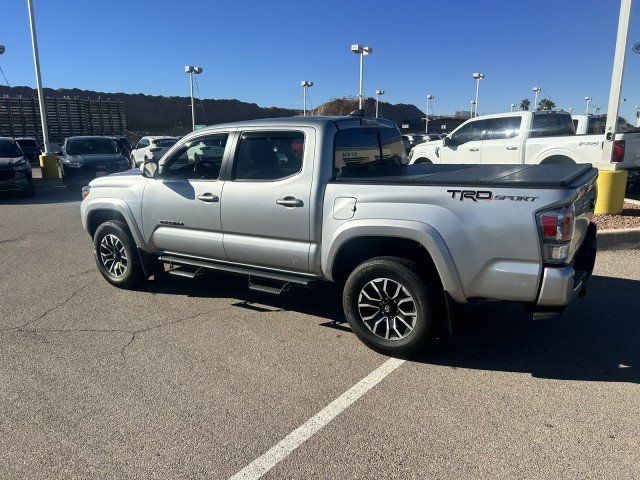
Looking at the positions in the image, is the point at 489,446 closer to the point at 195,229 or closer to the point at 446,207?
the point at 446,207

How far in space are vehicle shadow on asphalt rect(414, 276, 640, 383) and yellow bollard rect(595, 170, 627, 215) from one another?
3.49m

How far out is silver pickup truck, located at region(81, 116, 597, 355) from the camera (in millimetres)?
3496

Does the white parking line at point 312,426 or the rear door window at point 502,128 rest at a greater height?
the rear door window at point 502,128

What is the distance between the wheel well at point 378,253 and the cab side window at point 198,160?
1.62 meters

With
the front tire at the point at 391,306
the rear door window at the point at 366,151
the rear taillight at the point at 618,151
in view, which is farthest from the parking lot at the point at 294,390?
the rear taillight at the point at 618,151

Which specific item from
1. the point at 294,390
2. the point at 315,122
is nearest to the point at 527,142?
the point at 315,122

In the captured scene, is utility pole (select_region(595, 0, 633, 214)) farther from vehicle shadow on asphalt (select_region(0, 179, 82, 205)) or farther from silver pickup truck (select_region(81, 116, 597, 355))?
vehicle shadow on asphalt (select_region(0, 179, 82, 205))

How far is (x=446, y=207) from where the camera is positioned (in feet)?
12.1

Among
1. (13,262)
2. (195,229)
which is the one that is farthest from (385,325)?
(13,262)

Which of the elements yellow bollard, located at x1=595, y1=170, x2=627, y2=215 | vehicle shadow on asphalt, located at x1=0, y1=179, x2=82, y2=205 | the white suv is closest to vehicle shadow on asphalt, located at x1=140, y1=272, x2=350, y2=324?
yellow bollard, located at x1=595, y1=170, x2=627, y2=215

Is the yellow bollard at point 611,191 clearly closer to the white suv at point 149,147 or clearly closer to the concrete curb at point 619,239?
the concrete curb at point 619,239

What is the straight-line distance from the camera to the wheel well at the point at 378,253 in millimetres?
4023

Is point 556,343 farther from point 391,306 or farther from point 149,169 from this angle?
point 149,169

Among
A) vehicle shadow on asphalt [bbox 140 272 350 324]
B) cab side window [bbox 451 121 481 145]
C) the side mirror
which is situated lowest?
vehicle shadow on asphalt [bbox 140 272 350 324]
